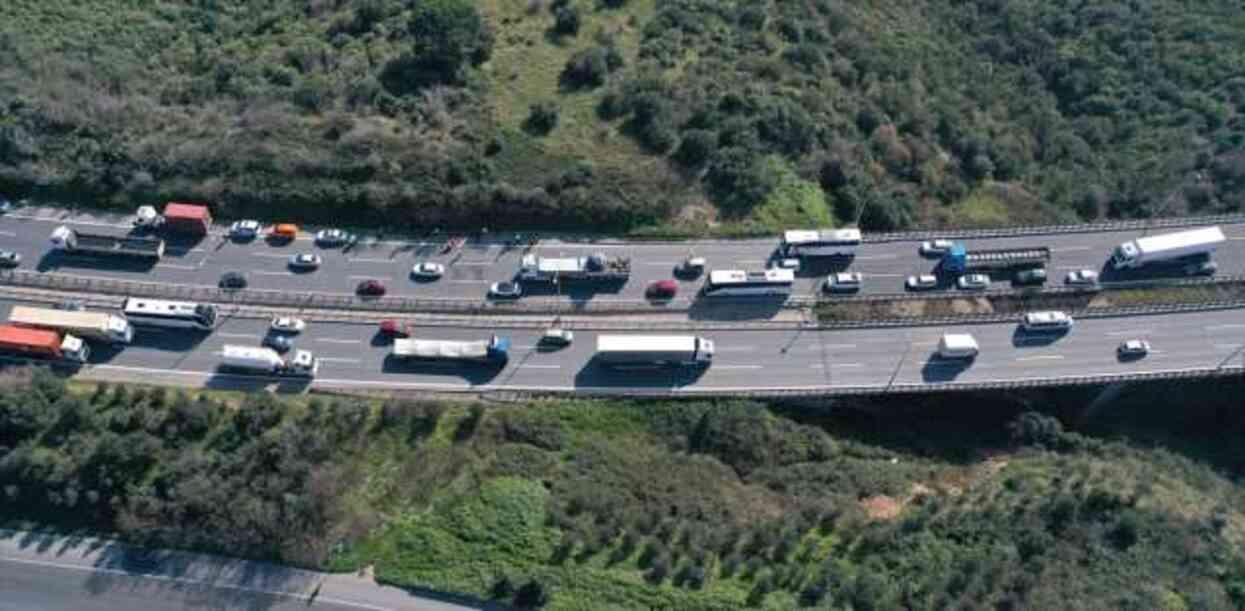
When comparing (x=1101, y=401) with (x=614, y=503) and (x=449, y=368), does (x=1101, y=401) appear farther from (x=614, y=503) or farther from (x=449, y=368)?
(x=449, y=368)

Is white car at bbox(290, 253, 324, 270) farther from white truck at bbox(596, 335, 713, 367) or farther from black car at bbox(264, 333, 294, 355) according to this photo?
white truck at bbox(596, 335, 713, 367)

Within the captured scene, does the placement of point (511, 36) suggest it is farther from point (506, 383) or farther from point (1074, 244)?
point (1074, 244)

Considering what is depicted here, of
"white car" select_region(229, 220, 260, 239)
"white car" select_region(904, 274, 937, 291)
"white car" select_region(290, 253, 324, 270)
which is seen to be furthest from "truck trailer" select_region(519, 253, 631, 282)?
"white car" select_region(904, 274, 937, 291)

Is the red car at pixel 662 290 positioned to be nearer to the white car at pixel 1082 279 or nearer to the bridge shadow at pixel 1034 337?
the bridge shadow at pixel 1034 337

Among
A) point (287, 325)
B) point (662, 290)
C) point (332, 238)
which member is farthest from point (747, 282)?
point (287, 325)

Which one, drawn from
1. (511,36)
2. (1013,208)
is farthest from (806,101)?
(511,36)

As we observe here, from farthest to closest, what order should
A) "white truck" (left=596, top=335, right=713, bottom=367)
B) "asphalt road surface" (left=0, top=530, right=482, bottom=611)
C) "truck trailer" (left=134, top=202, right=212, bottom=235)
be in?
"truck trailer" (left=134, top=202, right=212, bottom=235), "white truck" (left=596, top=335, right=713, bottom=367), "asphalt road surface" (left=0, top=530, right=482, bottom=611)

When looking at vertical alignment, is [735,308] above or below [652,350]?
above

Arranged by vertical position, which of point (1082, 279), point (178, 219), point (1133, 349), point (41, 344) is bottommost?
point (1133, 349)
